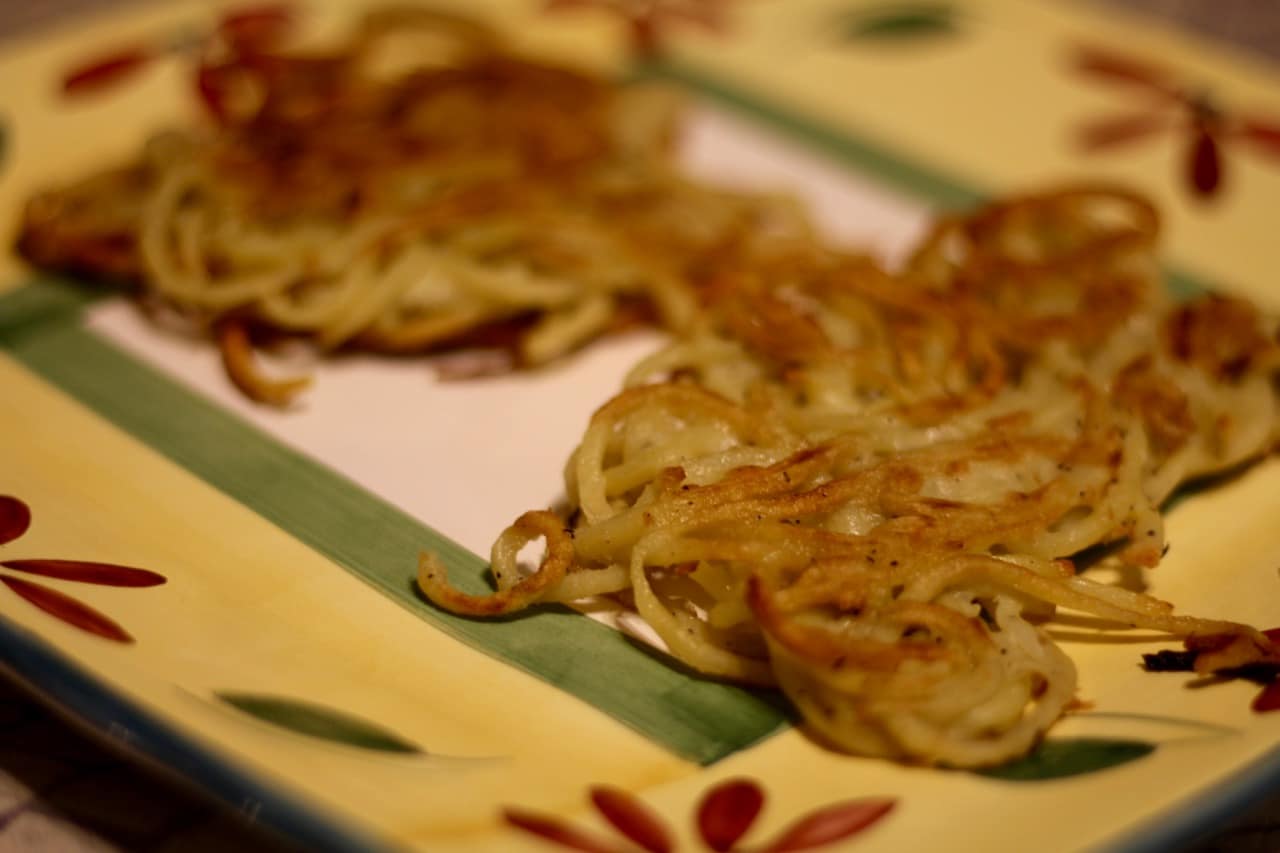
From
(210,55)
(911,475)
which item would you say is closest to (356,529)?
(911,475)

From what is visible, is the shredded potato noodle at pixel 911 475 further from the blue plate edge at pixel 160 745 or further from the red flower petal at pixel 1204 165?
the red flower petal at pixel 1204 165

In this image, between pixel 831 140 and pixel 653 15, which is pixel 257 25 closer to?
pixel 653 15

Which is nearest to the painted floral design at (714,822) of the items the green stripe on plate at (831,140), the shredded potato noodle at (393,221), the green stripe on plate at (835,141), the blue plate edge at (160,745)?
the blue plate edge at (160,745)

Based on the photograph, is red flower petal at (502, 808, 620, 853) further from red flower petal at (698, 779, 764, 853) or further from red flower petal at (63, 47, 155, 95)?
red flower petal at (63, 47, 155, 95)

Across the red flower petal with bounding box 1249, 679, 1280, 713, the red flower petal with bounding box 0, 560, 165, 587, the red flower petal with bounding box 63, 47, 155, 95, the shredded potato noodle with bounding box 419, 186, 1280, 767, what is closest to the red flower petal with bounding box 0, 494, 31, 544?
the red flower petal with bounding box 0, 560, 165, 587

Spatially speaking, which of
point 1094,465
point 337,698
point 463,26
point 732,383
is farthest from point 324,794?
point 463,26

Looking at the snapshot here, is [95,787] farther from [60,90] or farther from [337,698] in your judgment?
[60,90]
